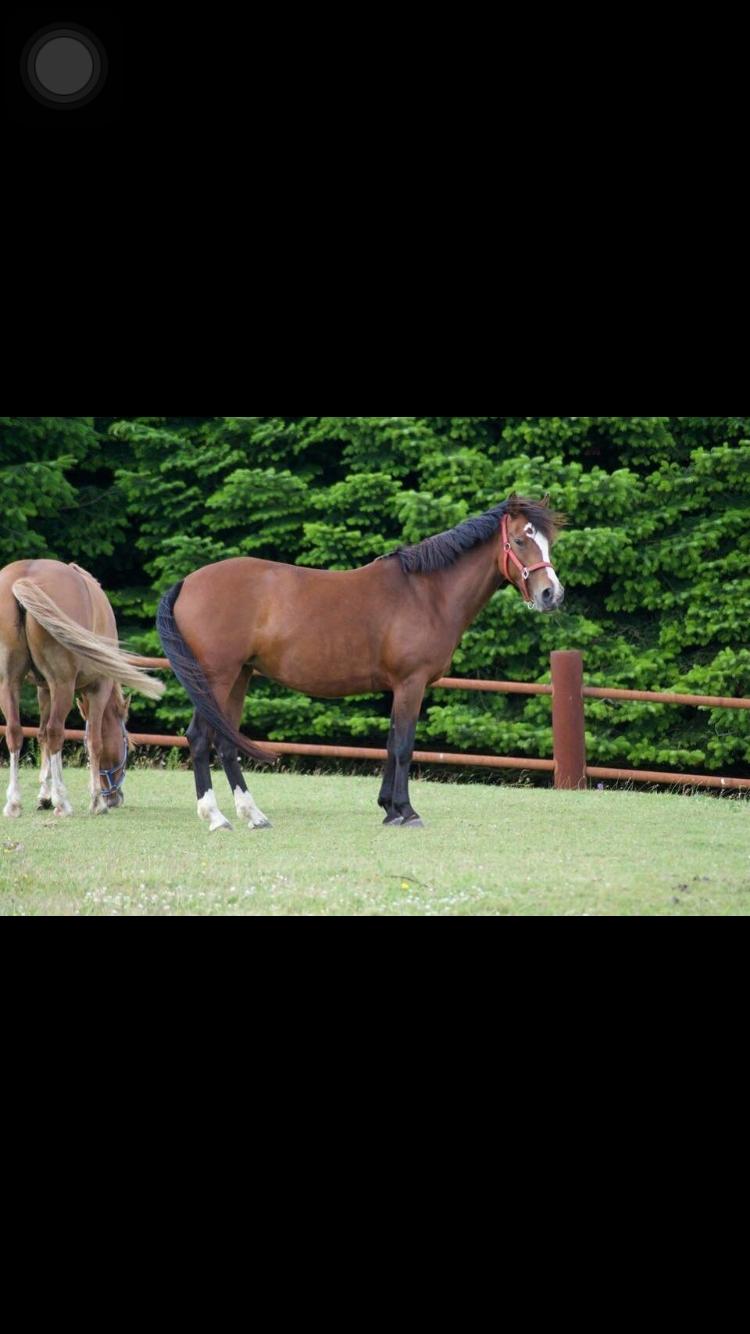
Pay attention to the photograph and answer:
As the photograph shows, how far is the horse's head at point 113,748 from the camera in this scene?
586 cm

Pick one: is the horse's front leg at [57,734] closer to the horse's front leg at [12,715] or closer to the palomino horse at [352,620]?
the horse's front leg at [12,715]

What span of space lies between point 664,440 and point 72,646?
5508mm

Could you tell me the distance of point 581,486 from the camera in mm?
9148

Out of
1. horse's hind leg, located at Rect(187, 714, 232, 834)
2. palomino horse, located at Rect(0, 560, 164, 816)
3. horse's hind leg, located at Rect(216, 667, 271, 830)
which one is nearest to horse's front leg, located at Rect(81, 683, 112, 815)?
palomino horse, located at Rect(0, 560, 164, 816)

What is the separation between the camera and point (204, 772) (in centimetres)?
540

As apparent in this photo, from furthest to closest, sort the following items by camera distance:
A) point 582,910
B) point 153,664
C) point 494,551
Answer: point 153,664 → point 494,551 → point 582,910

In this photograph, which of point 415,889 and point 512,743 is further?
point 512,743

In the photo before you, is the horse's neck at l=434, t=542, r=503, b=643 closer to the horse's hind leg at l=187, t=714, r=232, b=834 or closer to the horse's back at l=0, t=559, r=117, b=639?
the horse's hind leg at l=187, t=714, r=232, b=834

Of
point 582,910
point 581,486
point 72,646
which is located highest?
point 581,486

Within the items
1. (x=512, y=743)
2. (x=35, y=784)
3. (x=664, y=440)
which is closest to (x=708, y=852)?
(x=35, y=784)

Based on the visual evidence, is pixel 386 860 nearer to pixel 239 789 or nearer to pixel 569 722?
pixel 239 789

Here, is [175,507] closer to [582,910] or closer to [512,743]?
[512,743]

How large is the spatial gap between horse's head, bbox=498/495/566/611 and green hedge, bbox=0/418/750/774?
147 inches
